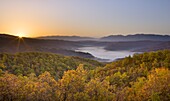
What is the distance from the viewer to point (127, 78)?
140 ft

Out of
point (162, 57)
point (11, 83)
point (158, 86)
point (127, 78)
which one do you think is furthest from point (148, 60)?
point (11, 83)

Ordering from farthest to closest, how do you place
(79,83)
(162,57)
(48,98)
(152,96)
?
(162,57) < (79,83) < (48,98) < (152,96)

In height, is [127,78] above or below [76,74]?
below

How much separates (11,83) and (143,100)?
12574 millimetres

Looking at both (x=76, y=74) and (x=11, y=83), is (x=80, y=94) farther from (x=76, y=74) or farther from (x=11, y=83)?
(x=11, y=83)

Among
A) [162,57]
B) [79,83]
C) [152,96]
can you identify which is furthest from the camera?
[162,57]

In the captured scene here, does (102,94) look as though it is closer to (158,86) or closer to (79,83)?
(79,83)

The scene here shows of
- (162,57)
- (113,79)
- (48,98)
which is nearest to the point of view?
(48,98)

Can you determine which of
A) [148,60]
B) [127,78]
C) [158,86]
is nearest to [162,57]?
[148,60]

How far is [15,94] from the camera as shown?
22250 millimetres

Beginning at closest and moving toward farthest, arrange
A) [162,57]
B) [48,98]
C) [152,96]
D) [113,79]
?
[152,96]
[48,98]
[113,79]
[162,57]

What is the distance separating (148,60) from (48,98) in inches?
1889

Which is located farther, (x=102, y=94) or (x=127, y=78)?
(x=127, y=78)

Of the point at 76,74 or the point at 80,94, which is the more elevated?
the point at 76,74
